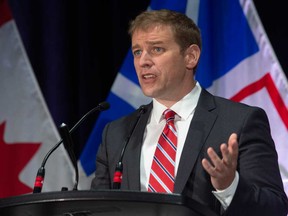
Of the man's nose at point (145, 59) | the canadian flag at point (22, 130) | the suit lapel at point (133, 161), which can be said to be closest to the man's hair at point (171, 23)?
the man's nose at point (145, 59)

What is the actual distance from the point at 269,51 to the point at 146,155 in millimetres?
1322

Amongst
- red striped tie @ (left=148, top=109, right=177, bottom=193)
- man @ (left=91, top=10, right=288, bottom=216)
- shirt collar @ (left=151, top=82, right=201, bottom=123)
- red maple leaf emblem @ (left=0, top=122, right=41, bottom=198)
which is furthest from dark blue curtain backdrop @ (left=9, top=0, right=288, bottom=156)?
red striped tie @ (left=148, top=109, right=177, bottom=193)

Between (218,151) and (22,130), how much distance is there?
74.2 inches

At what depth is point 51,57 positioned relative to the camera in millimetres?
3990

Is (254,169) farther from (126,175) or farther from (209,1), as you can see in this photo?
(209,1)

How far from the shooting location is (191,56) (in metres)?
2.85

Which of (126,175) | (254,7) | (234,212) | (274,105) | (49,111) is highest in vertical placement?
(254,7)

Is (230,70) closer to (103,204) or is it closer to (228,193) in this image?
(228,193)

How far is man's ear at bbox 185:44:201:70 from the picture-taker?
9.26ft

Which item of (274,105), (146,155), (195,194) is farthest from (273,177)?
(274,105)

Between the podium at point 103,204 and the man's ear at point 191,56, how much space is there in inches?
45.2

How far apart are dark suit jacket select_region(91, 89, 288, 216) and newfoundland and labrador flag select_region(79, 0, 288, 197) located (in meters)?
0.96

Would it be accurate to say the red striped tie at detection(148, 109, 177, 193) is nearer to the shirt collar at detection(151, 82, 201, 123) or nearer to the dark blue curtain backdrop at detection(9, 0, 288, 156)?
the shirt collar at detection(151, 82, 201, 123)

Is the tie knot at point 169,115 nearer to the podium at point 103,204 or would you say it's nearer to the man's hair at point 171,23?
the man's hair at point 171,23
